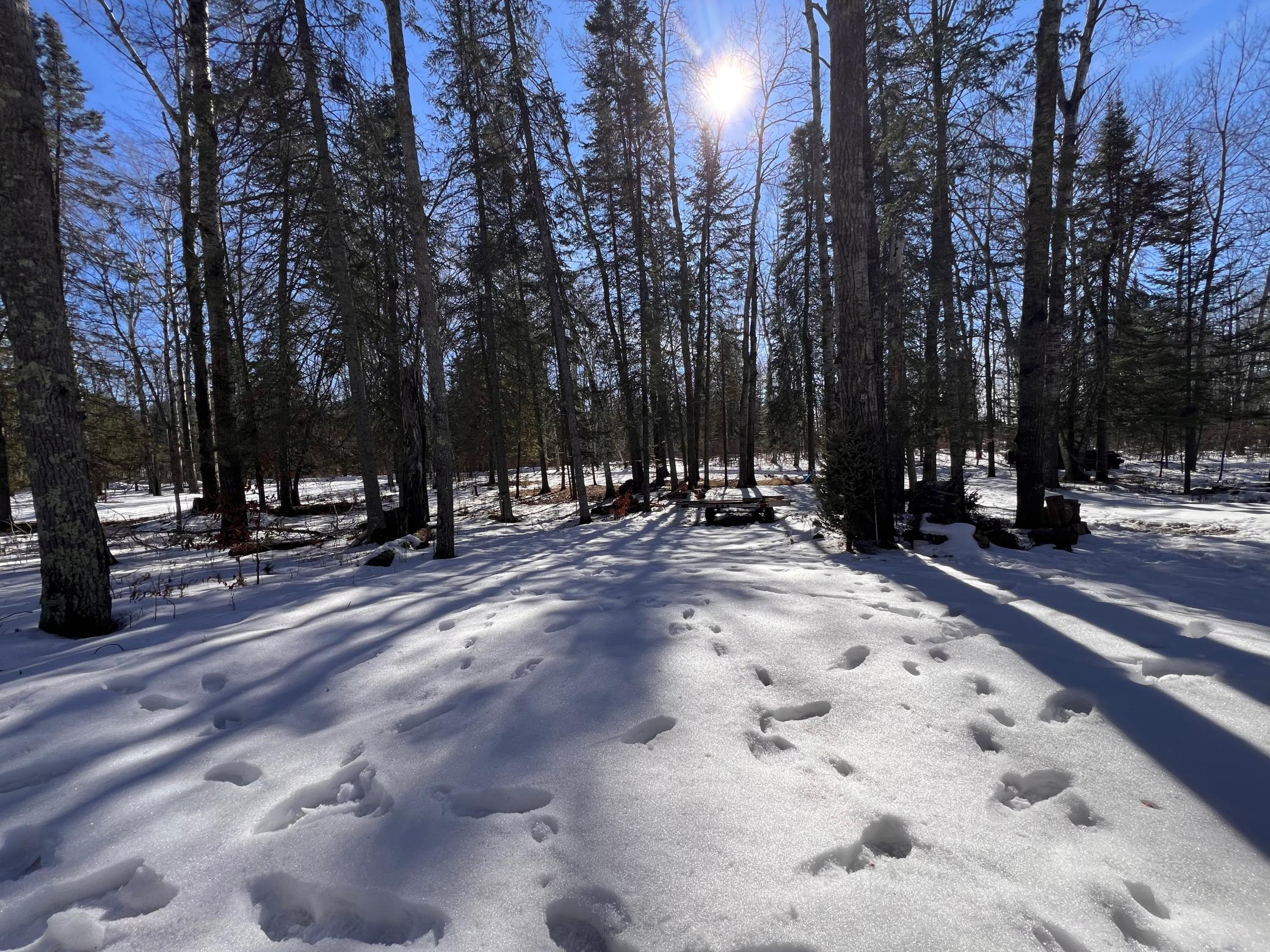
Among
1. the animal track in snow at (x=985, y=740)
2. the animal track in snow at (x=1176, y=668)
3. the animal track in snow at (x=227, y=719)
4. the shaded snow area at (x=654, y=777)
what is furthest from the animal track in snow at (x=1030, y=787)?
the animal track in snow at (x=227, y=719)

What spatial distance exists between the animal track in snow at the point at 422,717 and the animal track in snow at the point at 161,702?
122 cm

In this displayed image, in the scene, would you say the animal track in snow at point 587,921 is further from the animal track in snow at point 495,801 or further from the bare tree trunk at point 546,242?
the bare tree trunk at point 546,242

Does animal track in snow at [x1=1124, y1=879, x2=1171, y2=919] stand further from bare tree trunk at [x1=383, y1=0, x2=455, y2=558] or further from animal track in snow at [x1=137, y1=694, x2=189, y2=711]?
bare tree trunk at [x1=383, y1=0, x2=455, y2=558]

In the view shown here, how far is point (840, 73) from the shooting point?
19.5 ft

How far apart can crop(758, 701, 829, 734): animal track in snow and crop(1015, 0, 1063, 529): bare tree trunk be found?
6.26 m

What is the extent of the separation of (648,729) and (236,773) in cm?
162

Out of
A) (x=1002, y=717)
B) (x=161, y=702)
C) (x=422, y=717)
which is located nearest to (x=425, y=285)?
(x=161, y=702)

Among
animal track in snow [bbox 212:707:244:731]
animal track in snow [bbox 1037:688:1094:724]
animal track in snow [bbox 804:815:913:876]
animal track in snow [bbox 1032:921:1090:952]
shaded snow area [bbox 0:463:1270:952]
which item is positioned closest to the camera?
animal track in snow [bbox 1032:921:1090:952]

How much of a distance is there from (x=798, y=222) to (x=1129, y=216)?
9.56m

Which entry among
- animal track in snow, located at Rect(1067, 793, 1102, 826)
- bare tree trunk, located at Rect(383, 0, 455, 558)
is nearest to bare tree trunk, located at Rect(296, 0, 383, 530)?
bare tree trunk, located at Rect(383, 0, 455, 558)

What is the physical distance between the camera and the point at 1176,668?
8.30ft

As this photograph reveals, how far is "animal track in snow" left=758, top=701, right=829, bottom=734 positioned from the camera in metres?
2.22

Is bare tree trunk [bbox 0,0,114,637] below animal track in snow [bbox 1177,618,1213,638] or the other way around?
the other way around

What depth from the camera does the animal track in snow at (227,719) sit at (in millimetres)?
2334
